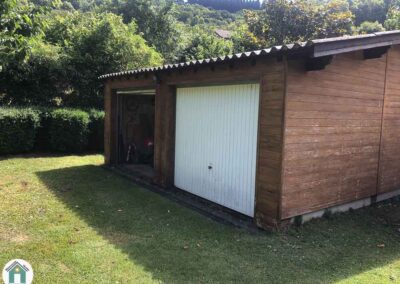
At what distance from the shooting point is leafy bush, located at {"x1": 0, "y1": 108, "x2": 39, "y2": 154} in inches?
464

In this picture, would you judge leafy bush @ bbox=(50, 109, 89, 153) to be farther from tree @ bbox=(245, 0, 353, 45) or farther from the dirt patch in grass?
tree @ bbox=(245, 0, 353, 45)

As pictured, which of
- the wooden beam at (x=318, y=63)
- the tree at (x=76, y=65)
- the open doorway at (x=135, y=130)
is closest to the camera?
the wooden beam at (x=318, y=63)

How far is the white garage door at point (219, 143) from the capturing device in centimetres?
625

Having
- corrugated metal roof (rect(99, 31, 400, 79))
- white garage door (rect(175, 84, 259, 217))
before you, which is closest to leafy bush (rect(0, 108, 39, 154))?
white garage door (rect(175, 84, 259, 217))

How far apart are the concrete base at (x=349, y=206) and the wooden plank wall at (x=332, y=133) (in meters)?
0.11

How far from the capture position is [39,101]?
15453mm

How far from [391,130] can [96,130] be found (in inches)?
407

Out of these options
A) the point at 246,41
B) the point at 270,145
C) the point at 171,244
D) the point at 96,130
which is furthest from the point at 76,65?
the point at 171,244

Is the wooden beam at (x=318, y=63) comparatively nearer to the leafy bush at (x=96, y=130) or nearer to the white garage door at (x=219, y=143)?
the white garage door at (x=219, y=143)

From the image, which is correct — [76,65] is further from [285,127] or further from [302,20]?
[285,127]

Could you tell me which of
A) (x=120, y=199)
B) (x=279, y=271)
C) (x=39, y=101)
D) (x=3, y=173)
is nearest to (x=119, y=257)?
(x=279, y=271)

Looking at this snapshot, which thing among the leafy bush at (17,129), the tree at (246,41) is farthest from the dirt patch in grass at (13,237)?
the tree at (246,41)

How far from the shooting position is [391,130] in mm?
7477

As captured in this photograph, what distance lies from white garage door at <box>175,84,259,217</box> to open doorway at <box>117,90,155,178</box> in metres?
3.19
